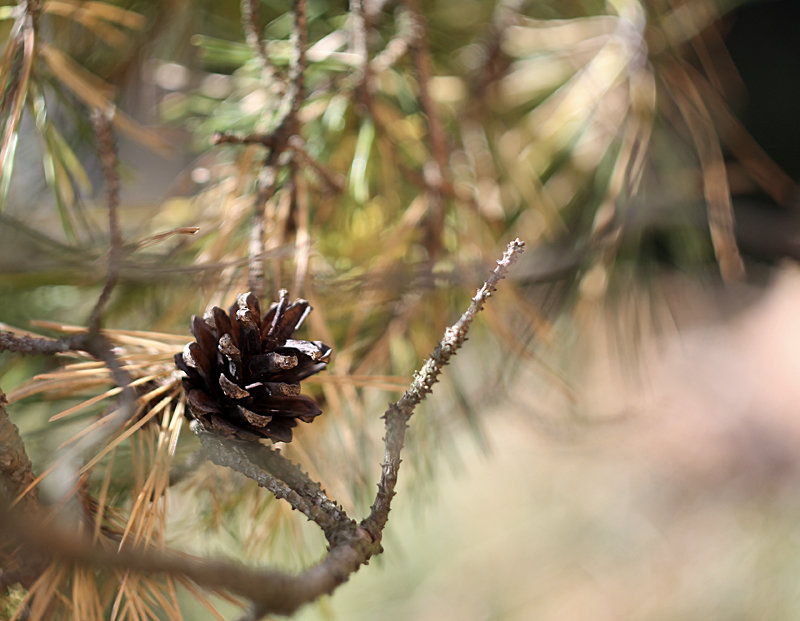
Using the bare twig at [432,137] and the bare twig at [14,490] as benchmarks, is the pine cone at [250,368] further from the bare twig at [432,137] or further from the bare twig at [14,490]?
the bare twig at [432,137]

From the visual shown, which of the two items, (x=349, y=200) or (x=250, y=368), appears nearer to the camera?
(x=250, y=368)

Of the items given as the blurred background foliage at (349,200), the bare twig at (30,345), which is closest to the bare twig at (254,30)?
the blurred background foliage at (349,200)

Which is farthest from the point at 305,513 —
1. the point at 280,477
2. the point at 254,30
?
the point at 254,30

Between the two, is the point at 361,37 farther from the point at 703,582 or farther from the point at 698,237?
the point at 703,582

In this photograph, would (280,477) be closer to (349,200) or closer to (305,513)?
(305,513)

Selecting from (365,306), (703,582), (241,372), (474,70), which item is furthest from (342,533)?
(703,582)

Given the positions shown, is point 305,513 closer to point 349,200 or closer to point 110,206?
point 110,206
